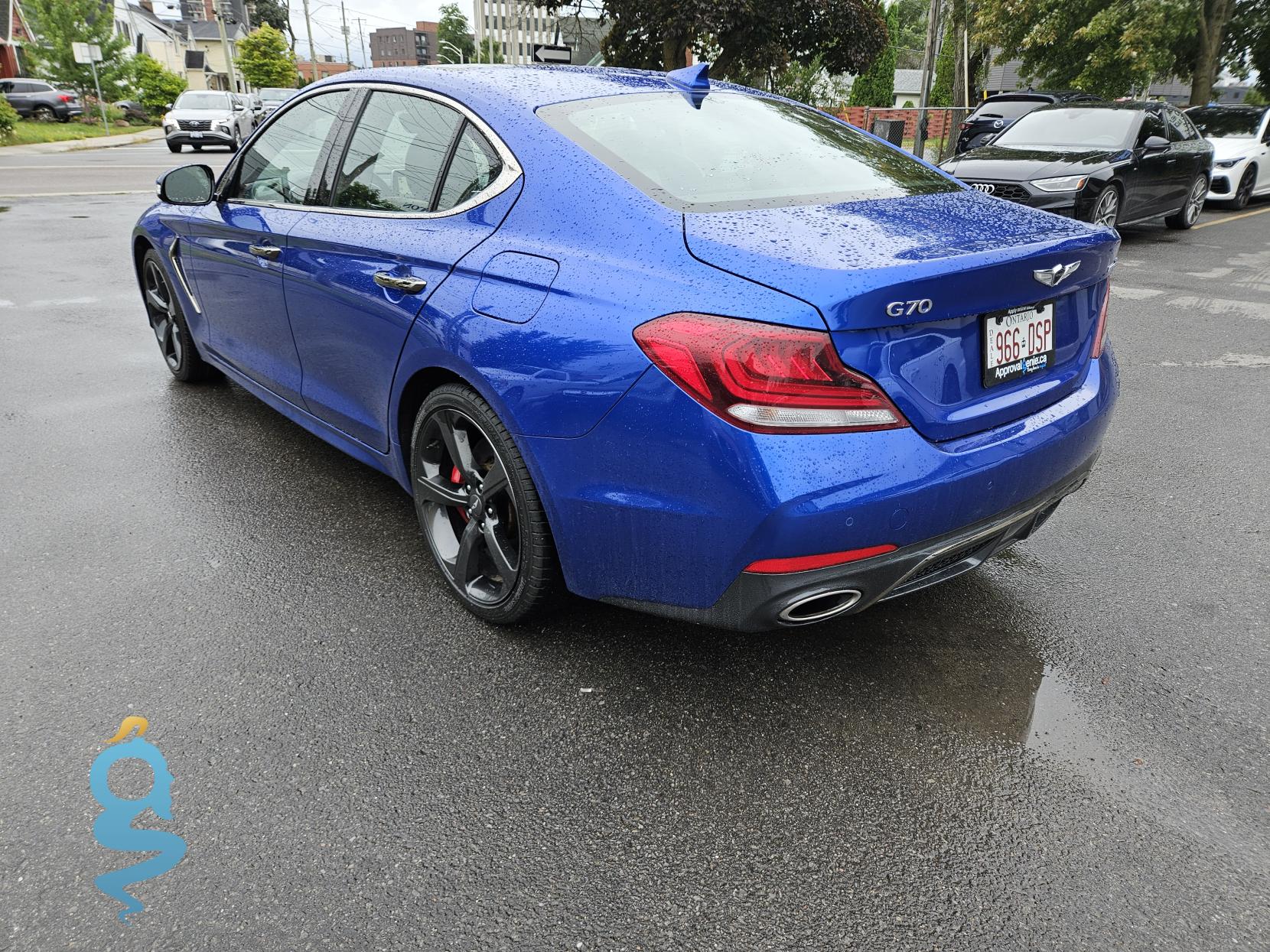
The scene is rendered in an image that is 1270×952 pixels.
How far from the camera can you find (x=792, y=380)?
1990 mm

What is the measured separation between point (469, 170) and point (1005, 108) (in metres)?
16.2

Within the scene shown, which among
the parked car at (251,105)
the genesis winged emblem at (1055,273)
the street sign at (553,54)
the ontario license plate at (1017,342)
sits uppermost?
the street sign at (553,54)

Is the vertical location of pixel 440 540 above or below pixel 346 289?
below

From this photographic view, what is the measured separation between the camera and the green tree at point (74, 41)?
136 ft

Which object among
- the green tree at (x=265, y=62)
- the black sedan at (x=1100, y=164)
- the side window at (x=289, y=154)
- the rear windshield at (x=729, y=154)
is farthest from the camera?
the green tree at (x=265, y=62)

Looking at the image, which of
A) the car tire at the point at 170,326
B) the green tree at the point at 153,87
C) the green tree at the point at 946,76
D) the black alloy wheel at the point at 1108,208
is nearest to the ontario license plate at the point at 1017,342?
the car tire at the point at 170,326

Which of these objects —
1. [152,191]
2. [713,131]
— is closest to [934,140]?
[152,191]

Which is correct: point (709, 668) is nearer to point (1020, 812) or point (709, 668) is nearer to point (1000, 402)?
point (1020, 812)

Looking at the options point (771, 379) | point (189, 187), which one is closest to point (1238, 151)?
point (189, 187)

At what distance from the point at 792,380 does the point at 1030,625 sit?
59.6 inches

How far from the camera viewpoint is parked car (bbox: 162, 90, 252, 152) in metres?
26.3

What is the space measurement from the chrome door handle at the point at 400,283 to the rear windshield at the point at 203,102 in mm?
28687

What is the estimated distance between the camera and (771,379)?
1987 mm

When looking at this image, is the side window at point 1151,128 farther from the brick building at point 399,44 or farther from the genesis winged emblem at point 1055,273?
the brick building at point 399,44
